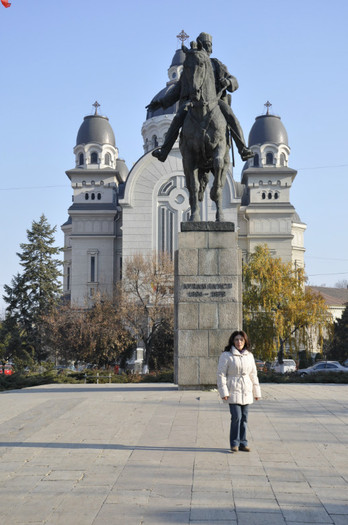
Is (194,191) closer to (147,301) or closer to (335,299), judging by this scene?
(147,301)

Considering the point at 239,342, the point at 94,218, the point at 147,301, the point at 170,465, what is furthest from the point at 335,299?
the point at 170,465

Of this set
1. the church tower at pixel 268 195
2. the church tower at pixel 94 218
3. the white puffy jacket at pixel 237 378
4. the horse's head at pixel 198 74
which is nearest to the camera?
the white puffy jacket at pixel 237 378

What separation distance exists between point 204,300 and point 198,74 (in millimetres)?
4238

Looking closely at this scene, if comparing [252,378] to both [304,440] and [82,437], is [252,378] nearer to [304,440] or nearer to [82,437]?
[304,440]

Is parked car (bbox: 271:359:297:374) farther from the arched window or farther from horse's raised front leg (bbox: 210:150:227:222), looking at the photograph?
the arched window

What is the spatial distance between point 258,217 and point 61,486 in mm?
63250

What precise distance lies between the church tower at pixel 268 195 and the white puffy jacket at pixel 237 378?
193 feet

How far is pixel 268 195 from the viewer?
68.2m

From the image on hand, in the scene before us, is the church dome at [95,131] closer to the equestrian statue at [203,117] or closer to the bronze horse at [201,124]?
the equestrian statue at [203,117]

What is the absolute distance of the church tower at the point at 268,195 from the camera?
6650 centimetres

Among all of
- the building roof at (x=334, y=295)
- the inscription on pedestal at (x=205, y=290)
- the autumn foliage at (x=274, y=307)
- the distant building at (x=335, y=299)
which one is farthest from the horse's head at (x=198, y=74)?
the building roof at (x=334, y=295)

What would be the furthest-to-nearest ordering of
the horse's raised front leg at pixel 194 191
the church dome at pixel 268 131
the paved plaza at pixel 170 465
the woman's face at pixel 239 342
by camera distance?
the church dome at pixel 268 131 → the horse's raised front leg at pixel 194 191 → the woman's face at pixel 239 342 → the paved plaza at pixel 170 465

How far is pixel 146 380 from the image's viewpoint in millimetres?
18344

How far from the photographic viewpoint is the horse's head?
1166 centimetres
